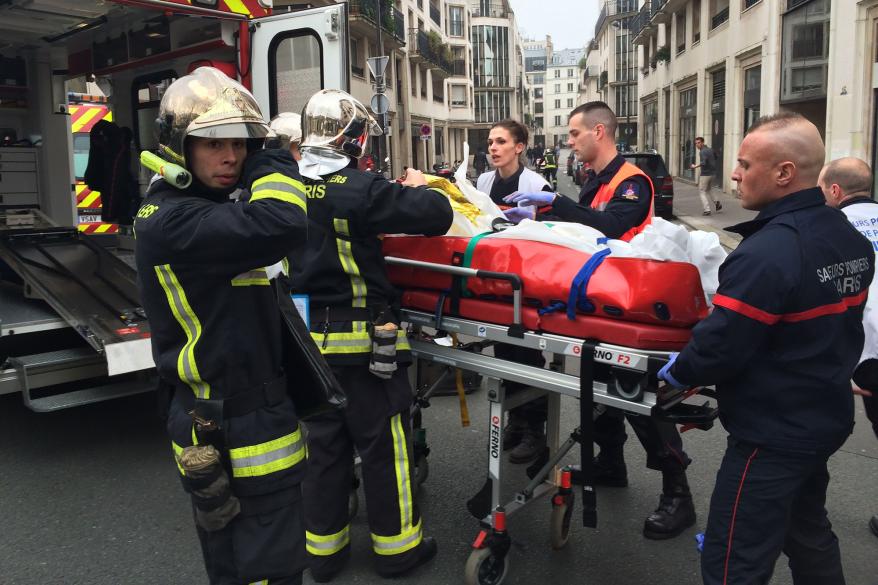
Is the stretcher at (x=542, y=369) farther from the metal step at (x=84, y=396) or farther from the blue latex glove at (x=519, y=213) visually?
the metal step at (x=84, y=396)

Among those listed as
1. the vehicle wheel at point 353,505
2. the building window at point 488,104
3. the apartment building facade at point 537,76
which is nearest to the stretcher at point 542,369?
the vehicle wheel at point 353,505

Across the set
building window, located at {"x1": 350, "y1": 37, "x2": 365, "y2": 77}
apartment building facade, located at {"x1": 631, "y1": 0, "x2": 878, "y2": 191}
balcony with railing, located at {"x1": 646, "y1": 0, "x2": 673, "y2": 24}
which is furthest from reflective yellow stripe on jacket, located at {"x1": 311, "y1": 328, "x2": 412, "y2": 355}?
balcony with railing, located at {"x1": 646, "y1": 0, "x2": 673, "y2": 24}

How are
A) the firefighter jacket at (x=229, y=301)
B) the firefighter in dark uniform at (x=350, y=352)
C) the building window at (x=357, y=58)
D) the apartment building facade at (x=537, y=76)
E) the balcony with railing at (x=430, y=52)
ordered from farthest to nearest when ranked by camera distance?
the apartment building facade at (x=537, y=76) < the balcony with railing at (x=430, y=52) < the building window at (x=357, y=58) < the firefighter in dark uniform at (x=350, y=352) < the firefighter jacket at (x=229, y=301)

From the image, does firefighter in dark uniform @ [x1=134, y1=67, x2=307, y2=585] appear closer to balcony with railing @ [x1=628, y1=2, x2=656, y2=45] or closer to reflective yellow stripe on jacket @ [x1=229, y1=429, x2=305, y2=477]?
reflective yellow stripe on jacket @ [x1=229, y1=429, x2=305, y2=477]

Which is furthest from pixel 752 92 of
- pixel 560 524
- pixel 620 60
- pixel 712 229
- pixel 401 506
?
pixel 620 60

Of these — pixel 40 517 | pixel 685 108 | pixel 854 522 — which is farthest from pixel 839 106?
pixel 685 108

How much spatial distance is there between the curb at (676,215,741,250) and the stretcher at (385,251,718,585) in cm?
925

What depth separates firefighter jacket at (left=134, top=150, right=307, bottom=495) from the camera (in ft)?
6.81

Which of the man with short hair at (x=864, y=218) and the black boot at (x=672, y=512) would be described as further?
the black boot at (x=672, y=512)

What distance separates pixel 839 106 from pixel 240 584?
580 inches

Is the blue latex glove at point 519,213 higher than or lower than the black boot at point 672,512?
higher

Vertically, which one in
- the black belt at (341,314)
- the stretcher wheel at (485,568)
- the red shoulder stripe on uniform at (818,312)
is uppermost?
the red shoulder stripe on uniform at (818,312)

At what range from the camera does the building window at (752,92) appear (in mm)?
20422

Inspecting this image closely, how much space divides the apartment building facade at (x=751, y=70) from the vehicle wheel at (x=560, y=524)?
12.6 meters
